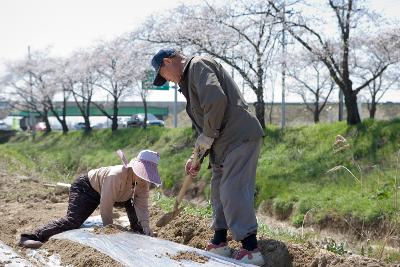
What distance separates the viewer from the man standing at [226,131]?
147 inches

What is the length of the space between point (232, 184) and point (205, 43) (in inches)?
497

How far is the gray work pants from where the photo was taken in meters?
3.79

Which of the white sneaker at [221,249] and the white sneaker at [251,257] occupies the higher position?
the white sneaker at [251,257]

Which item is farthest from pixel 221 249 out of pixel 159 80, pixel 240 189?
pixel 159 80

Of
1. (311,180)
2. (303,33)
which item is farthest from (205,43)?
(311,180)

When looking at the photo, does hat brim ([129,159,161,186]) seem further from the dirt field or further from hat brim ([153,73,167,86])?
hat brim ([153,73,167,86])

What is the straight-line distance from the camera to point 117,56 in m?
24.5

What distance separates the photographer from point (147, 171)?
15.5 feet

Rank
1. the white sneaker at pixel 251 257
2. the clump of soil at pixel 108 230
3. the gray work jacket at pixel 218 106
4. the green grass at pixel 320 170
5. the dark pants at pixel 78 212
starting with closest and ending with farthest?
the gray work jacket at pixel 218 106, the white sneaker at pixel 251 257, the clump of soil at pixel 108 230, the dark pants at pixel 78 212, the green grass at pixel 320 170

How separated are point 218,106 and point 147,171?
1.31m

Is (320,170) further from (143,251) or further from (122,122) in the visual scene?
(122,122)

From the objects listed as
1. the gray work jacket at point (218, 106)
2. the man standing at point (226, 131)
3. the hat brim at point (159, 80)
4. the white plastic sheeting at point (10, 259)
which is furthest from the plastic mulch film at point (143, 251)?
the hat brim at point (159, 80)

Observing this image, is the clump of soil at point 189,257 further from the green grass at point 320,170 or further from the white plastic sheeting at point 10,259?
the green grass at point 320,170

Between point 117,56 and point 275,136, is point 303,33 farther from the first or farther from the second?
point 117,56
